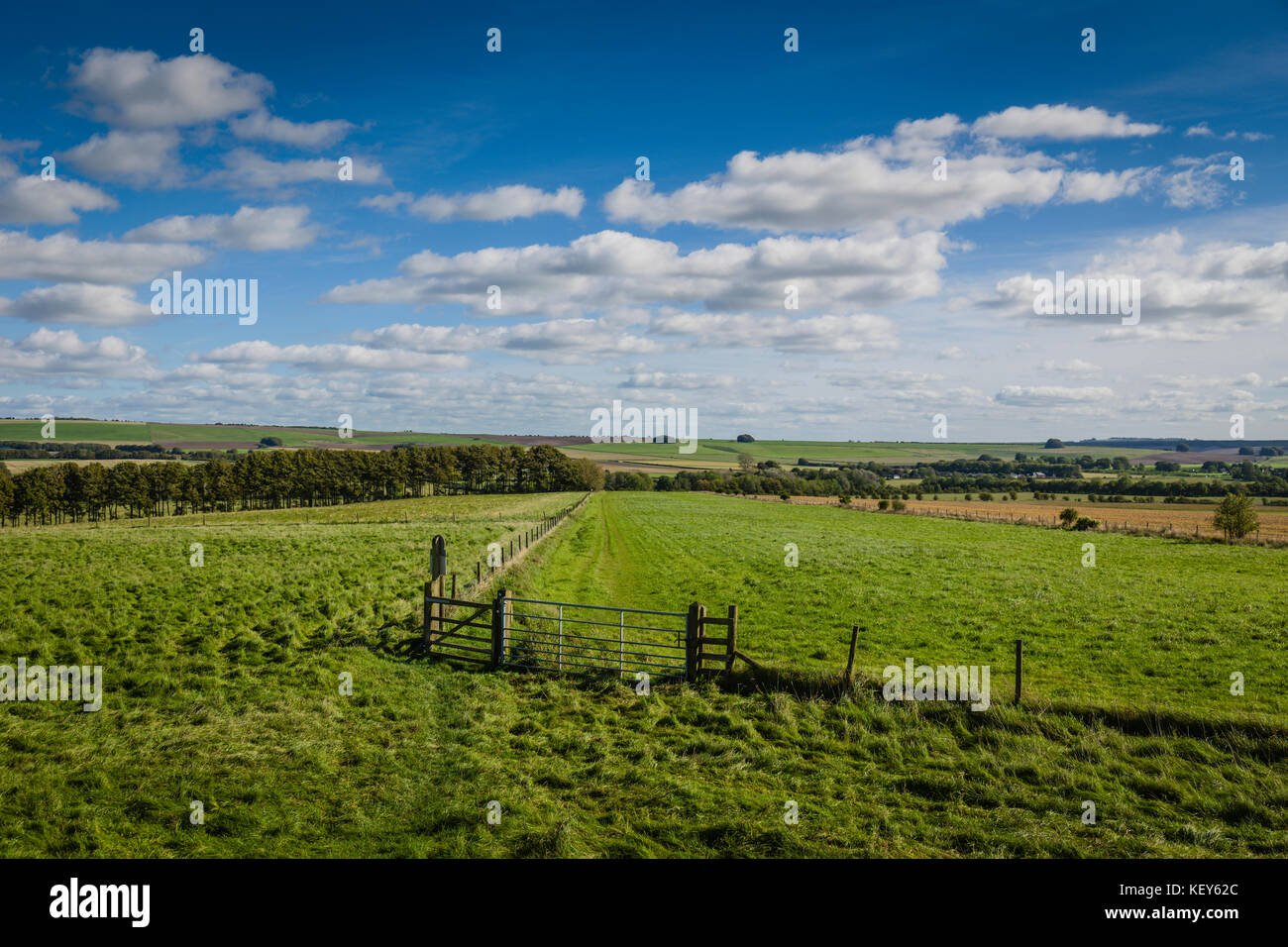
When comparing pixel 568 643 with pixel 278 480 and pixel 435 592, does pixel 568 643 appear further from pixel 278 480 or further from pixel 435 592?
pixel 278 480

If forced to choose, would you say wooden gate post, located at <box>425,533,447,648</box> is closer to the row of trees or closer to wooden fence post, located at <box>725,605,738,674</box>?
wooden fence post, located at <box>725,605,738,674</box>

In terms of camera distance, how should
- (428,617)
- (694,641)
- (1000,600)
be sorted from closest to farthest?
(694,641)
(428,617)
(1000,600)

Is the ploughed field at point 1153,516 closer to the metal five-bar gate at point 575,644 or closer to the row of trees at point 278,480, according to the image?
the metal five-bar gate at point 575,644

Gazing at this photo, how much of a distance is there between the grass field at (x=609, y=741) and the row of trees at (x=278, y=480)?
279 feet

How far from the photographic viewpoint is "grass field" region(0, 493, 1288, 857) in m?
8.17

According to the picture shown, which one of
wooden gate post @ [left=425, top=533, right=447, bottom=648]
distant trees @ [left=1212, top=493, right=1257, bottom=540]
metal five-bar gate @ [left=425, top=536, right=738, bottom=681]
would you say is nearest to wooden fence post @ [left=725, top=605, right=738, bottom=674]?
metal five-bar gate @ [left=425, top=536, right=738, bottom=681]

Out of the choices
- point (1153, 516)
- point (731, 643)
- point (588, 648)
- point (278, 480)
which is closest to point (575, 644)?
point (588, 648)

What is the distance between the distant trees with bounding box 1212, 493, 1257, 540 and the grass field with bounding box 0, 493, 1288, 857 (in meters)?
29.7

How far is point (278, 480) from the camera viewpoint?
104m

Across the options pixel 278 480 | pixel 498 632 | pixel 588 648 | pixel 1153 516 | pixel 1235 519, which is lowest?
pixel 1153 516

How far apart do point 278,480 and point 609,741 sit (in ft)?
354

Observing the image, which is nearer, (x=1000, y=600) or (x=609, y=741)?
(x=609, y=741)

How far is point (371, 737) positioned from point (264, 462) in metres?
107
